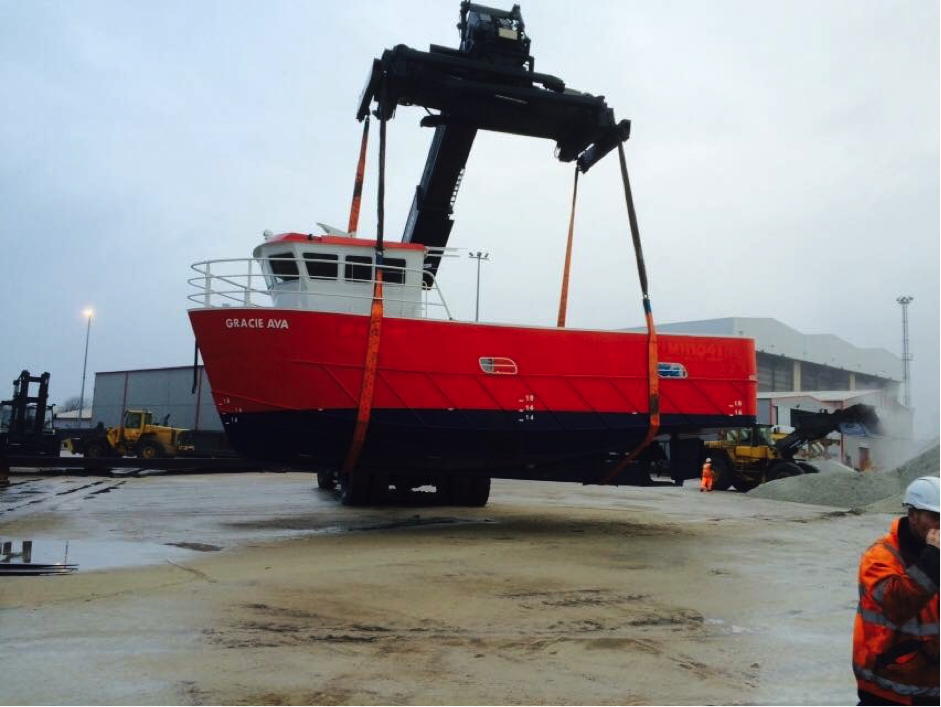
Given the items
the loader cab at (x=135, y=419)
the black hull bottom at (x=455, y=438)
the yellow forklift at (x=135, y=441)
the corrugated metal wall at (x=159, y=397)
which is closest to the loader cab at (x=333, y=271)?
the black hull bottom at (x=455, y=438)

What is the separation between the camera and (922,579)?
249 cm

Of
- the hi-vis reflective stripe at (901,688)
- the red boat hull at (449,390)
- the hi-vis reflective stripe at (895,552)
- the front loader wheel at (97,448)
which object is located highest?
the red boat hull at (449,390)

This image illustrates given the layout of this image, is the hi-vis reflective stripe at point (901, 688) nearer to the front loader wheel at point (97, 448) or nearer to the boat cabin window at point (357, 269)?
the boat cabin window at point (357, 269)

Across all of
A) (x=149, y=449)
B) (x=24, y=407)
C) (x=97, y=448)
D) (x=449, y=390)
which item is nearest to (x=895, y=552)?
(x=449, y=390)

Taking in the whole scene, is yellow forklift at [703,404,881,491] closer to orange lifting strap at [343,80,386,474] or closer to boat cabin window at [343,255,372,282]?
boat cabin window at [343,255,372,282]

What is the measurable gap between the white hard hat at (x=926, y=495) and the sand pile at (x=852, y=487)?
14935 millimetres

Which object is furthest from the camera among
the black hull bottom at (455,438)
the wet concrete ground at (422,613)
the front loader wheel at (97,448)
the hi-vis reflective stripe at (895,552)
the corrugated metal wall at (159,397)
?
the corrugated metal wall at (159,397)

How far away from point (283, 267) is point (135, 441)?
21400mm

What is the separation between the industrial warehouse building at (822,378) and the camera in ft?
112

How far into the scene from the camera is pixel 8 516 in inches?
449

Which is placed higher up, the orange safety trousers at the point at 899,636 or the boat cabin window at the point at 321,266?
the boat cabin window at the point at 321,266

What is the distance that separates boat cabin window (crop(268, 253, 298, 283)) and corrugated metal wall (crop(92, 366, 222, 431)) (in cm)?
3076

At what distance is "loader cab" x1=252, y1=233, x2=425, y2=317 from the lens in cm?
1009

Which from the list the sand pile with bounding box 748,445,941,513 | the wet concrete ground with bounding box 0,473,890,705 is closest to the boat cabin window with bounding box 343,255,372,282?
the wet concrete ground with bounding box 0,473,890,705
